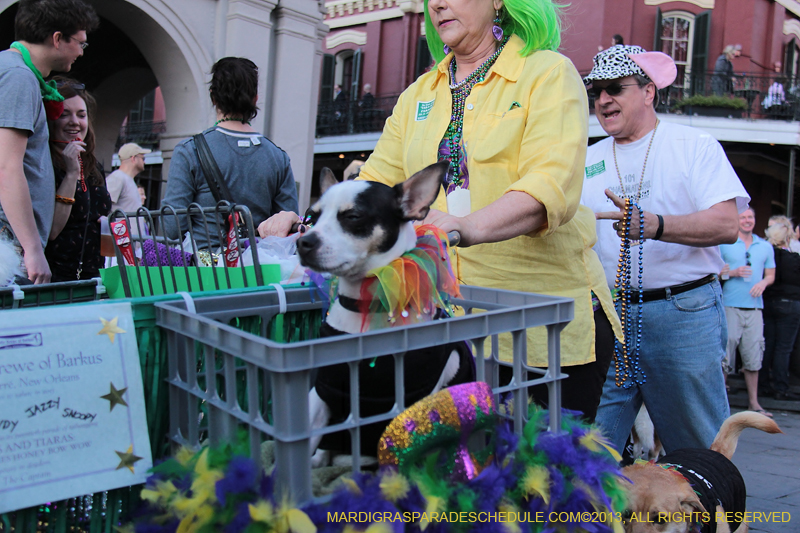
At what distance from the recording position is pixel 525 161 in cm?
175

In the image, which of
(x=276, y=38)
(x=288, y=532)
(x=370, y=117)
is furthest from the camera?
(x=370, y=117)

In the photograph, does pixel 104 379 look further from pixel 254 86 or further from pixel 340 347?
pixel 254 86

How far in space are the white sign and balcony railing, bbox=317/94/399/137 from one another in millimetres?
18723

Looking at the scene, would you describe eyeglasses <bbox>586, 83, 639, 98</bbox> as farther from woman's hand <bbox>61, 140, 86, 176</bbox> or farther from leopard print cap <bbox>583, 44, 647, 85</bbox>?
woman's hand <bbox>61, 140, 86, 176</bbox>

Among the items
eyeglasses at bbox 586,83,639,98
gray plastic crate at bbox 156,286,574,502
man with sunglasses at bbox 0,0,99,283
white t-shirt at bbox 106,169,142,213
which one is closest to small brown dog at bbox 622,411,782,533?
gray plastic crate at bbox 156,286,574,502

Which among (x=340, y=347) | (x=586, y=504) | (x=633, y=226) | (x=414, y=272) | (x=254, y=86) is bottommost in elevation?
(x=586, y=504)

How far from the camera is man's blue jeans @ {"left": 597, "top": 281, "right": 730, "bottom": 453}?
273 cm

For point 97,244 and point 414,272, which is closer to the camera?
point 414,272

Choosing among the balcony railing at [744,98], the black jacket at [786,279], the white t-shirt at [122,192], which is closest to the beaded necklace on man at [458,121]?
the white t-shirt at [122,192]

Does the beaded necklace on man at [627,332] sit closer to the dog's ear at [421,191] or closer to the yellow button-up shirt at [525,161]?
the yellow button-up shirt at [525,161]

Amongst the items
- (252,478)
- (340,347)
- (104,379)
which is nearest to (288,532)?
(252,478)

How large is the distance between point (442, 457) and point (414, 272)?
1.23 feet

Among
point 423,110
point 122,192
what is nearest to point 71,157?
point 423,110

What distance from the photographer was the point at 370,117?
1991 cm
